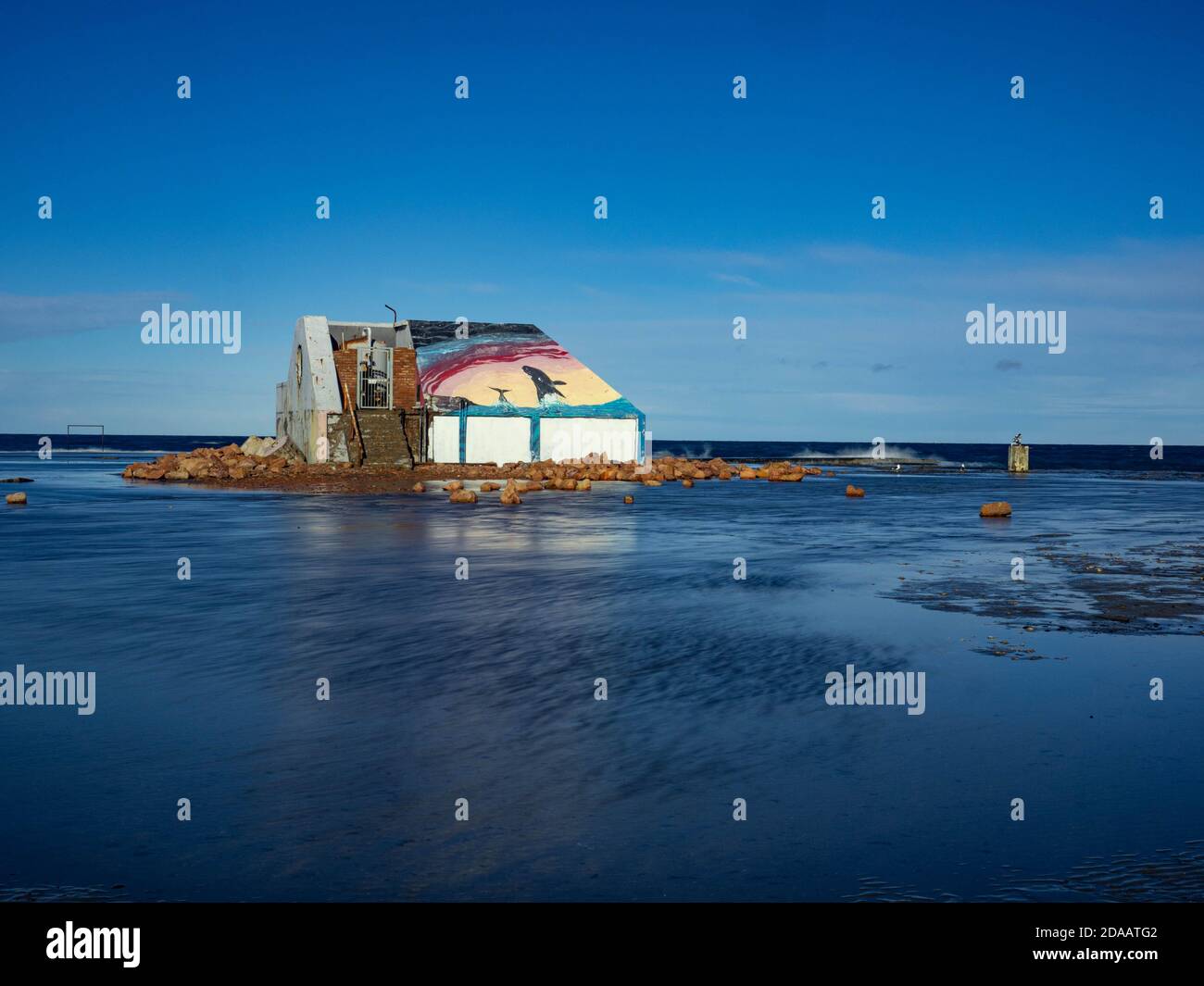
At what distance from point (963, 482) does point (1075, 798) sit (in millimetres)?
54028

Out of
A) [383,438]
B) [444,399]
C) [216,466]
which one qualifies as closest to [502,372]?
[444,399]

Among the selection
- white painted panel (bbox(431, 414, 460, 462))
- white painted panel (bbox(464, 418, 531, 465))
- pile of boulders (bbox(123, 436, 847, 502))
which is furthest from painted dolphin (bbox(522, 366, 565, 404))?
white painted panel (bbox(431, 414, 460, 462))

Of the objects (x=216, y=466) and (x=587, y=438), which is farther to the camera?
(x=587, y=438)

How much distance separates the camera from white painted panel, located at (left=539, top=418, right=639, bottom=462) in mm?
55062

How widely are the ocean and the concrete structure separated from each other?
32490 millimetres

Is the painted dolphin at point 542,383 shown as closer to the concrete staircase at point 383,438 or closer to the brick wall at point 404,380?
the brick wall at point 404,380

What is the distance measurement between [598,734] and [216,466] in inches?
1819

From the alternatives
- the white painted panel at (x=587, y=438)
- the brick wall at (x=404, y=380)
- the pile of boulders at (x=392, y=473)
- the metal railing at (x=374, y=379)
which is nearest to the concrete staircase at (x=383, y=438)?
the pile of boulders at (x=392, y=473)

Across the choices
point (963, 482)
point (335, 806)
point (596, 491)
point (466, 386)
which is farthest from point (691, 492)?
point (335, 806)

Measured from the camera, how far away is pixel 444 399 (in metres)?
53.2

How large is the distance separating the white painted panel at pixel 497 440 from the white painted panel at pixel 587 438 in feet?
3.14

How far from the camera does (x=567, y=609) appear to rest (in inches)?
517

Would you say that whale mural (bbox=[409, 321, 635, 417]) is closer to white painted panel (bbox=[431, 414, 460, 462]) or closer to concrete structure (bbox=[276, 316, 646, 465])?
concrete structure (bbox=[276, 316, 646, 465])

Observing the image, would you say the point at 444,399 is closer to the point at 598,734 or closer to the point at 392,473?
the point at 392,473
